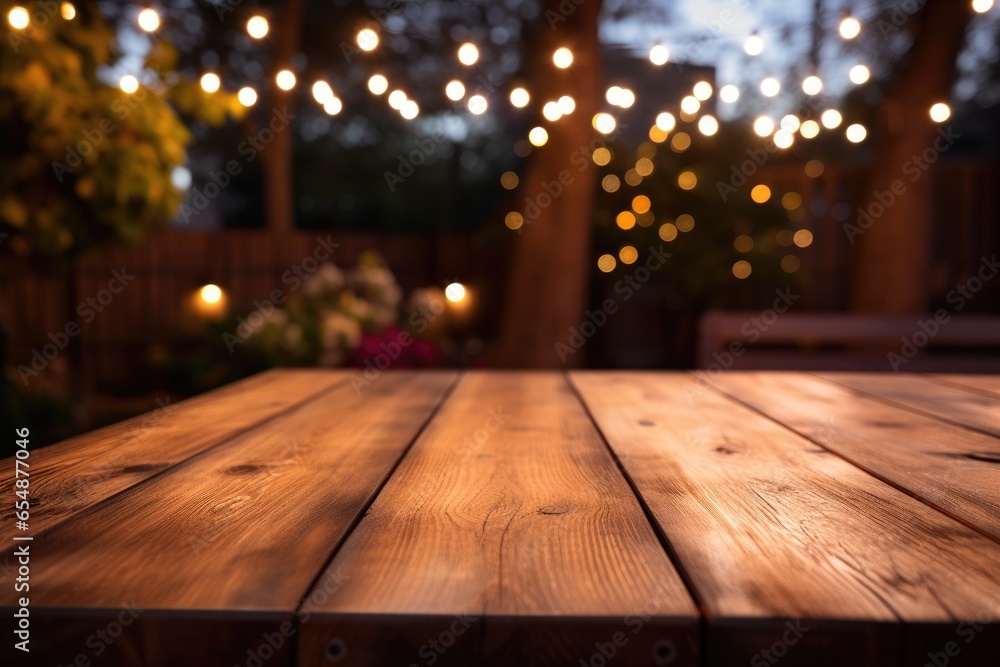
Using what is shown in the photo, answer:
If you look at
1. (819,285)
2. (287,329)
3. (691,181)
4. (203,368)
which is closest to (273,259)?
(203,368)

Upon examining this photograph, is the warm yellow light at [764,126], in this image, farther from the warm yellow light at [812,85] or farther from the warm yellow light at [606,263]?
the warm yellow light at [606,263]

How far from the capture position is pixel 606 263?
6160mm

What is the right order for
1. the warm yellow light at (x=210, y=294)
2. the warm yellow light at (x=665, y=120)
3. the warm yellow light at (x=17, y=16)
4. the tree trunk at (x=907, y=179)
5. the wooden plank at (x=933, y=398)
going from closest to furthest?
the wooden plank at (x=933, y=398)
the warm yellow light at (x=17, y=16)
the warm yellow light at (x=665, y=120)
the tree trunk at (x=907, y=179)
the warm yellow light at (x=210, y=294)

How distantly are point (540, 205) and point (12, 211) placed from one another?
9.26 feet

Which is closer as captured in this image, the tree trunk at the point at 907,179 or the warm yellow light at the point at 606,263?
the tree trunk at the point at 907,179

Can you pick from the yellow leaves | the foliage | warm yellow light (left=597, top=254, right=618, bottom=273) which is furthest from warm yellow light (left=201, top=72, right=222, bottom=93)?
warm yellow light (left=597, top=254, right=618, bottom=273)

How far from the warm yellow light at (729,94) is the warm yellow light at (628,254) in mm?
2926

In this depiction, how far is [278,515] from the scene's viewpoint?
0.83m

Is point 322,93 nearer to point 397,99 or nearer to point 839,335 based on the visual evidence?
point 397,99

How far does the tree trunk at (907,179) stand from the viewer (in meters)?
4.87

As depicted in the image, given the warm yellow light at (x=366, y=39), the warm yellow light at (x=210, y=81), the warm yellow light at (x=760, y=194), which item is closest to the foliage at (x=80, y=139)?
the warm yellow light at (x=210, y=81)

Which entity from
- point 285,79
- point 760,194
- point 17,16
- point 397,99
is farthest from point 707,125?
point 760,194

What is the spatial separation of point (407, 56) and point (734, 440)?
956 centimetres

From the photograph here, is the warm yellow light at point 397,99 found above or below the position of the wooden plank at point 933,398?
above
